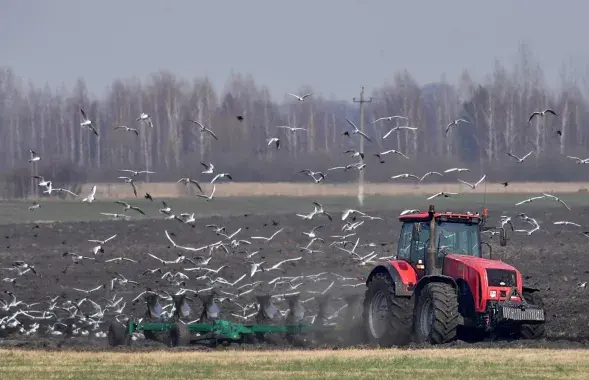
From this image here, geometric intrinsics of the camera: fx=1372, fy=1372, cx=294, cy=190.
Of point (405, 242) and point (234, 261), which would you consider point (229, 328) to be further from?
point (234, 261)

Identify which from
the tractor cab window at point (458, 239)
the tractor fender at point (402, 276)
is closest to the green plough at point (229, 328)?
the tractor fender at point (402, 276)

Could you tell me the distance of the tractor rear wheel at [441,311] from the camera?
81.4 ft

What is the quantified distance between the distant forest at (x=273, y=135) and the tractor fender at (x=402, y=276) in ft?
90.0

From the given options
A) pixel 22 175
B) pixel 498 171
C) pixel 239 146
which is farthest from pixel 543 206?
pixel 22 175

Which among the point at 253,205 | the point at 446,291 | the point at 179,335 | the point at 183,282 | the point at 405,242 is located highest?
the point at 253,205

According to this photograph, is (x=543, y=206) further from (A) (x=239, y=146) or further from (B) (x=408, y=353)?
(B) (x=408, y=353)

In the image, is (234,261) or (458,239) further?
(234,261)

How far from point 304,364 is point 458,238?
5.22 m

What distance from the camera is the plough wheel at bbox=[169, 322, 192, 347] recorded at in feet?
87.6

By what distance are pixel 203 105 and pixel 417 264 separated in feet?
183

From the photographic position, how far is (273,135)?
238 ft

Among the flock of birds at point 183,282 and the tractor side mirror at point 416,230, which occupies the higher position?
the tractor side mirror at point 416,230

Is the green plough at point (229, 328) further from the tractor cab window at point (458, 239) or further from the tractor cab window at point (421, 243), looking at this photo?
the tractor cab window at point (458, 239)

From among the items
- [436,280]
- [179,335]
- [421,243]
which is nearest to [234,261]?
[179,335]
